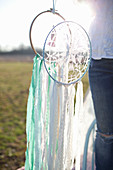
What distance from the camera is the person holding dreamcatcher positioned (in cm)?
79

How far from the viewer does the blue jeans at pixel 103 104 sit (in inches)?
33.3

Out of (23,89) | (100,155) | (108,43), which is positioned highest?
(108,43)

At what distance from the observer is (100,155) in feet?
3.09

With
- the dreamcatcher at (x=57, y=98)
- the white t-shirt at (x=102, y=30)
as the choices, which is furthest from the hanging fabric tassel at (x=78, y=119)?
the white t-shirt at (x=102, y=30)

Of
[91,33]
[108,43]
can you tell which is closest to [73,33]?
[91,33]

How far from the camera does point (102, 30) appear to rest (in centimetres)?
80

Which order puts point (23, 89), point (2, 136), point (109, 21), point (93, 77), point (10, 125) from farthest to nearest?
point (23, 89)
point (10, 125)
point (2, 136)
point (93, 77)
point (109, 21)

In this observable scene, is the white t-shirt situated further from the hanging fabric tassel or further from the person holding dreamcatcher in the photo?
the hanging fabric tassel

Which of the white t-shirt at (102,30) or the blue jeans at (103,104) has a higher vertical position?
the white t-shirt at (102,30)

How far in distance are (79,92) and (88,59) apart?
0.17 m

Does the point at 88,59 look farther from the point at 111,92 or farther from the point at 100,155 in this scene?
the point at 100,155

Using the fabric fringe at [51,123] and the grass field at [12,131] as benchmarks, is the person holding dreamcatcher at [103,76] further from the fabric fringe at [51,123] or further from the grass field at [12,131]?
the grass field at [12,131]

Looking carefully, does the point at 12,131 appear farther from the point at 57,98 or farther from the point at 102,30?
the point at 102,30

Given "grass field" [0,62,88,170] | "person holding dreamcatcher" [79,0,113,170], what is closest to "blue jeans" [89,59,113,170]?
"person holding dreamcatcher" [79,0,113,170]
